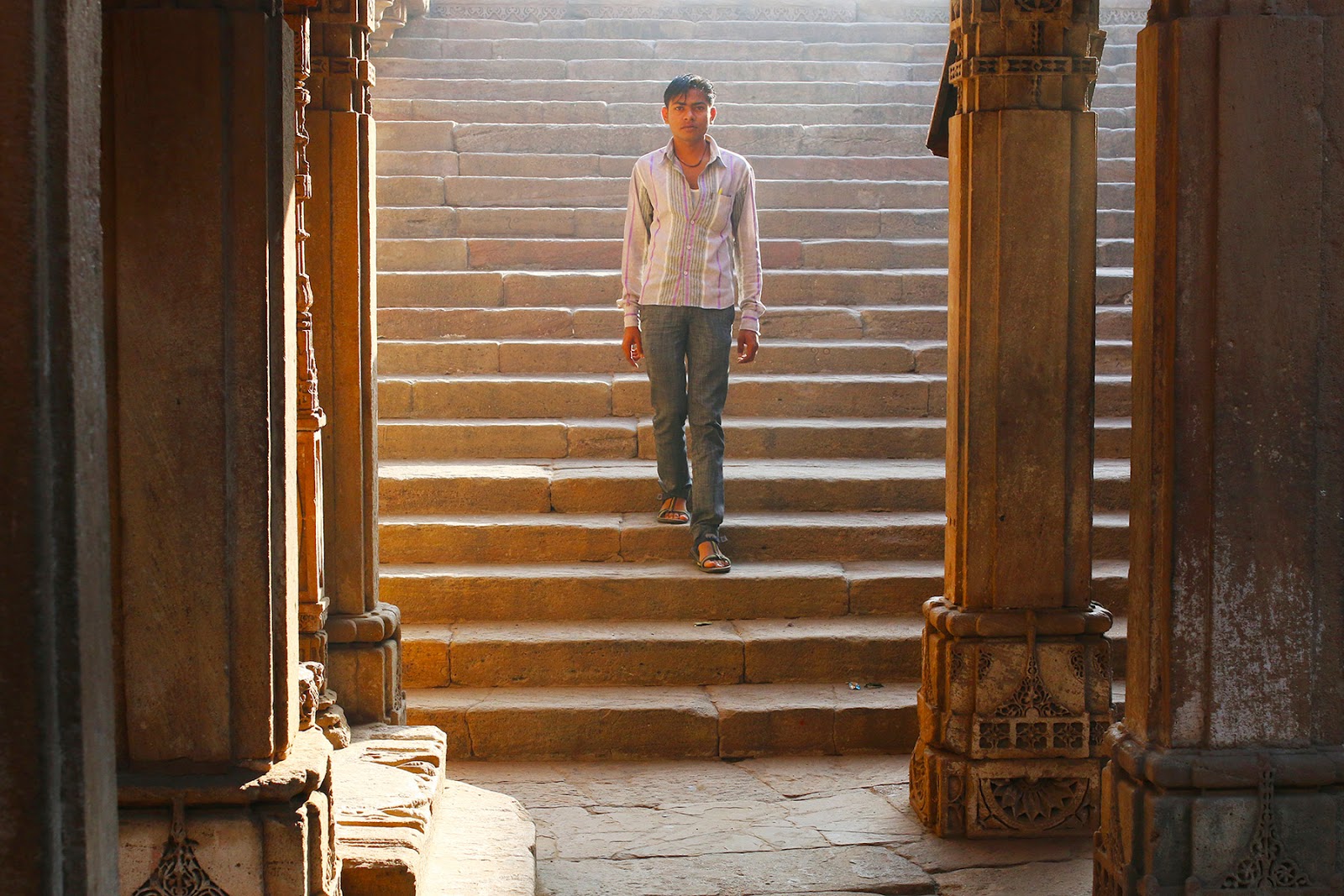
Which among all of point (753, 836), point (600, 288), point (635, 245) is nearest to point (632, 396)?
point (600, 288)

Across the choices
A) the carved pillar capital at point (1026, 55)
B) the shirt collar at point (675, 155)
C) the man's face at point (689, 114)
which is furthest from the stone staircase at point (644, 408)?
the carved pillar capital at point (1026, 55)

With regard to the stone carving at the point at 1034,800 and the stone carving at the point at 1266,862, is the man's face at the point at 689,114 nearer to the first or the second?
the stone carving at the point at 1034,800

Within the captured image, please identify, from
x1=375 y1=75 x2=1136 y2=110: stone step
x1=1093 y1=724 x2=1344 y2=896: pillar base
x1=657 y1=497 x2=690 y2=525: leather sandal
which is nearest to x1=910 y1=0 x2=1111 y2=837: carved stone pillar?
x1=1093 y1=724 x2=1344 y2=896: pillar base

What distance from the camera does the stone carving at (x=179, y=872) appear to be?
2.56 metres

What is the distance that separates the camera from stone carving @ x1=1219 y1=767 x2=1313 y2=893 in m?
2.72

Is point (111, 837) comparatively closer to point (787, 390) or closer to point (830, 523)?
point (830, 523)

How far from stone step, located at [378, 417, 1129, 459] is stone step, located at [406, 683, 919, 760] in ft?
6.22

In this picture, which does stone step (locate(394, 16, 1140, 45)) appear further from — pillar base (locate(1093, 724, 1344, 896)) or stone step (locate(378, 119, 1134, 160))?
pillar base (locate(1093, 724, 1344, 896))

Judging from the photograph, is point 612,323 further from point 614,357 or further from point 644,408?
point 644,408

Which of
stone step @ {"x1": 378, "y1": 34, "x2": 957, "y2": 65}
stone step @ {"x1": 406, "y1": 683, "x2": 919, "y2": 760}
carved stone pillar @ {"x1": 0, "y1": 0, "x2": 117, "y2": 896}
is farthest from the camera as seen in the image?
stone step @ {"x1": 378, "y1": 34, "x2": 957, "y2": 65}

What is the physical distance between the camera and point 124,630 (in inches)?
100

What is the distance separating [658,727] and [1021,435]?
71.3 inches

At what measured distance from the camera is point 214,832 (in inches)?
101

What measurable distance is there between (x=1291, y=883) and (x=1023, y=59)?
2384 mm
